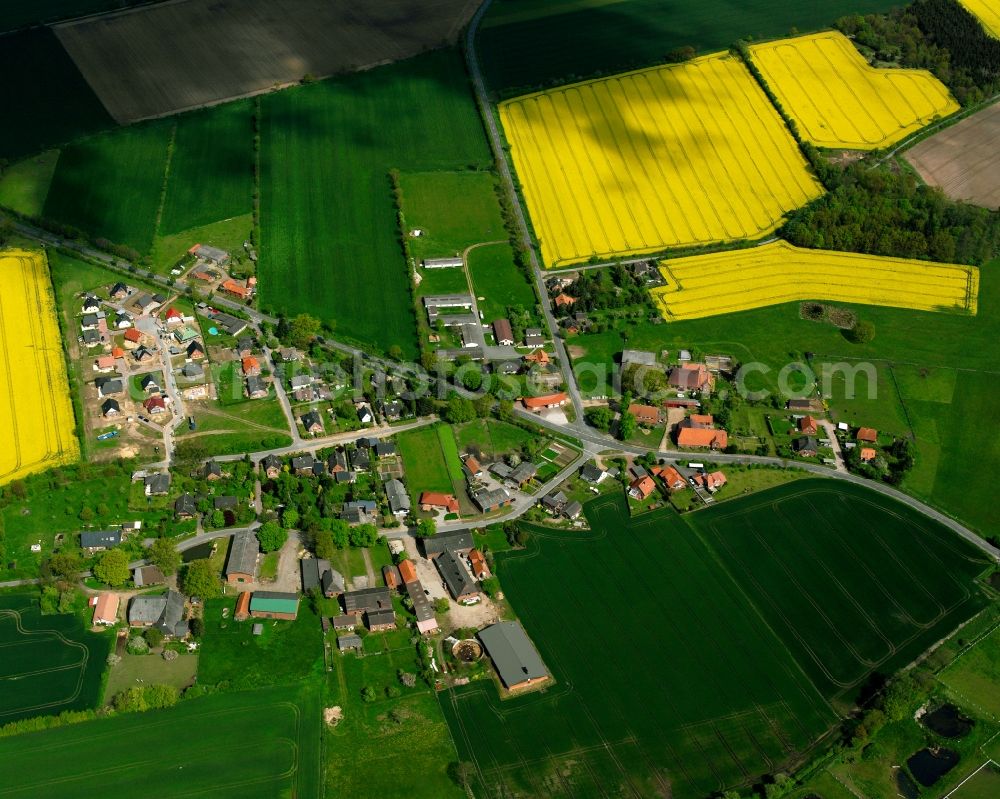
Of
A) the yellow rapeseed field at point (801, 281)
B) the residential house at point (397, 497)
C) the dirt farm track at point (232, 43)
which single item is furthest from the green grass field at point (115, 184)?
the yellow rapeseed field at point (801, 281)

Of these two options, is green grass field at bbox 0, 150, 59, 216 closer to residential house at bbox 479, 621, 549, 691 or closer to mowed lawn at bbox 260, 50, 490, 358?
mowed lawn at bbox 260, 50, 490, 358

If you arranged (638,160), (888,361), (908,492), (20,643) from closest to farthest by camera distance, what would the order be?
(20,643) < (908,492) < (888,361) < (638,160)

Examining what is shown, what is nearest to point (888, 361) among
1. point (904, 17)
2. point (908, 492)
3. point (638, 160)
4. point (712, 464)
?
point (908, 492)

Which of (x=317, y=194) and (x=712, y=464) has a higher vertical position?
(x=317, y=194)

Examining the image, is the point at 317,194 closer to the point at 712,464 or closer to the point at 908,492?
the point at 712,464

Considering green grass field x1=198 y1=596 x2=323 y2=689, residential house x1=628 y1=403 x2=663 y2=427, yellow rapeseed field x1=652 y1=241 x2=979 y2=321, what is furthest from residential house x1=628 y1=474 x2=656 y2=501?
green grass field x1=198 y1=596 x2=323 y2=689

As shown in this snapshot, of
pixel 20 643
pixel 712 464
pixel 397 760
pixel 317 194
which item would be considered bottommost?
pixel 397 760

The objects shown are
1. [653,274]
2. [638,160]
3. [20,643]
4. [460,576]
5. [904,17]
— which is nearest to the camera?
[20,643]
